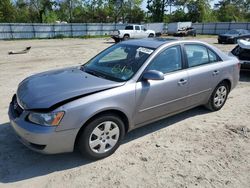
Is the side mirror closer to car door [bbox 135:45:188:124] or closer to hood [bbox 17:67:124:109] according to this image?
car door [bbox 135:45:188:124]

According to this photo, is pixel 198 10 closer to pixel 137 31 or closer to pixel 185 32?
pixel 185 32

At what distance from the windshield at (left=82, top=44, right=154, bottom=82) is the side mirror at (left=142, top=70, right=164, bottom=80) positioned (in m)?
0.18

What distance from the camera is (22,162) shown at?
11.2 ft

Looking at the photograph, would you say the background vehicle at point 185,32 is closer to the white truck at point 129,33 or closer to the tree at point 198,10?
the white truck at point 129,33

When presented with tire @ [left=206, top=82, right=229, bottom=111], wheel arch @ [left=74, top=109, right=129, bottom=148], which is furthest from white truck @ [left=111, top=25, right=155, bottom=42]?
wheel arch @ [left=74, top=109, right=129, bottom=148]

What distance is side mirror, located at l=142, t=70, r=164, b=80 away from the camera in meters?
3.60

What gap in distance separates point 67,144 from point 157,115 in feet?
5.20

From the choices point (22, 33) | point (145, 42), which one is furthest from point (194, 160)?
point (22, 33)

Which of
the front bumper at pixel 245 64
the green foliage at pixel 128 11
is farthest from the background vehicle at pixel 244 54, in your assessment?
the green foliage at pixel 128 11

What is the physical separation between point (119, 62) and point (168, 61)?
0.81 meters

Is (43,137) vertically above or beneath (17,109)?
beneath

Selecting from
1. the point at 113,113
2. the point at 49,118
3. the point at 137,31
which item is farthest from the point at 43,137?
the point at 137,31

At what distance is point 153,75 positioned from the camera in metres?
3.62

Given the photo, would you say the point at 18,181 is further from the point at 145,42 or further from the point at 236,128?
the point at 236,128
